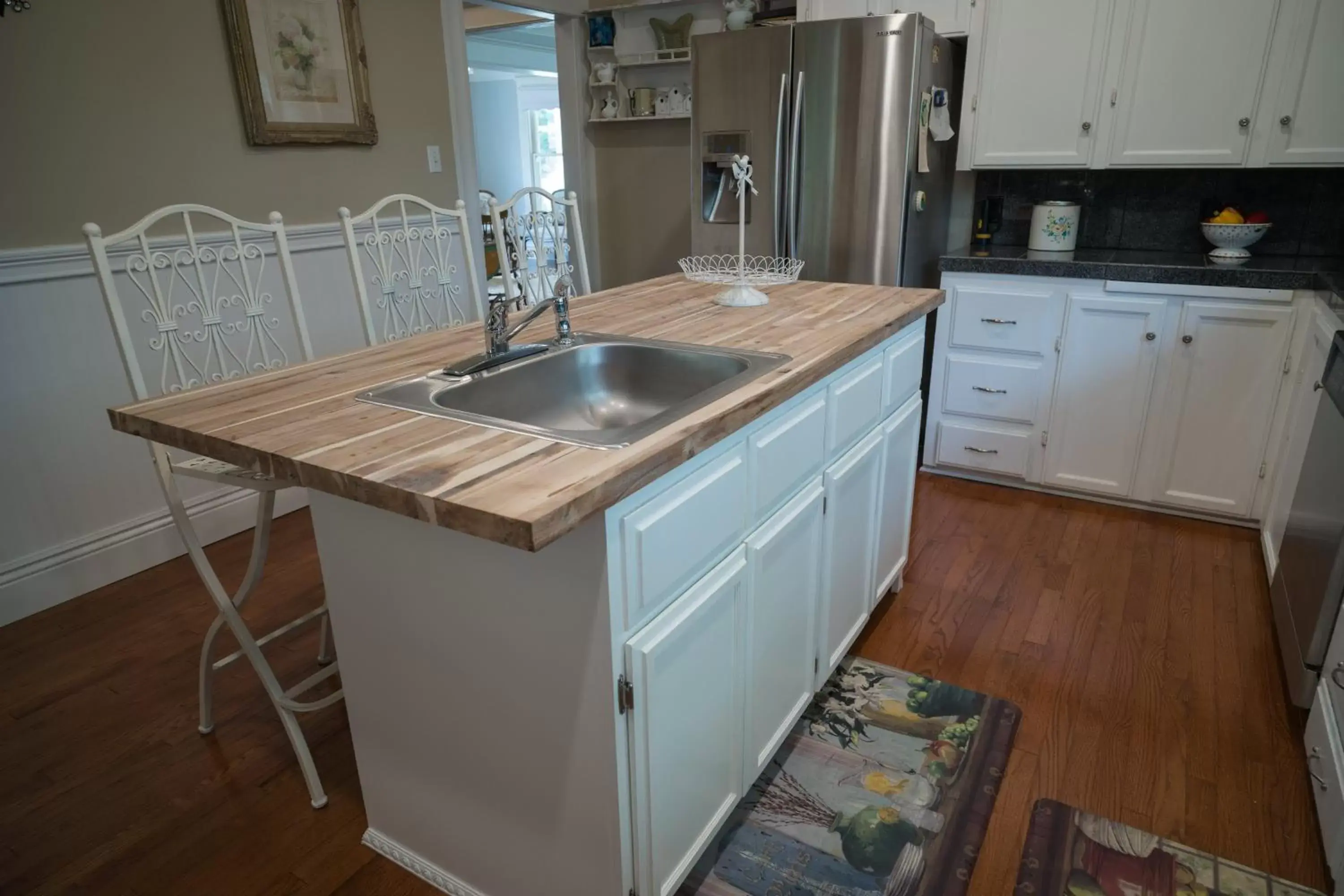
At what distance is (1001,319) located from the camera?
303 cm

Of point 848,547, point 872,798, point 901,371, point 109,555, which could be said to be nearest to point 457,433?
point 848,547

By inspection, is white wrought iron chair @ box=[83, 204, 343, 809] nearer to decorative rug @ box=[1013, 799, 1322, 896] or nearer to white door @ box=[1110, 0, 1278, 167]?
decorative rug @ box=[1013, 799, 1322, 896]

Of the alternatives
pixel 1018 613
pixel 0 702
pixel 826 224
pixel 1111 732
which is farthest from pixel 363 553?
pixel 826 224

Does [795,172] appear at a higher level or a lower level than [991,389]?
higher

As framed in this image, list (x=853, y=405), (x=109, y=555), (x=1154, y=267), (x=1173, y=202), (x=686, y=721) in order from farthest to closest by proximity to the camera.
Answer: (x=1173, y=202) < (x=1154, y=267) < (x=109, y=555) < (x=853, y=405) < (x=686, y=721)

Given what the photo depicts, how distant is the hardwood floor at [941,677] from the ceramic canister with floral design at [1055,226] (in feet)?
3.73

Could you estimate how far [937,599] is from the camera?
2428mm

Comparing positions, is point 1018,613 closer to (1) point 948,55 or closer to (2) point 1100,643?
(2) point 1100,643

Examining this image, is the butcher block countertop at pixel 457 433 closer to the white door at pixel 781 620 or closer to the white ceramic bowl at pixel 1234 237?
the white door at pixel 781 620

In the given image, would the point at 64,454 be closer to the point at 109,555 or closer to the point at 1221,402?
the point at 109,555

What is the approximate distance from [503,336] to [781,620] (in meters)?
0.75

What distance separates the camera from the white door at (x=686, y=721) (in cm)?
113

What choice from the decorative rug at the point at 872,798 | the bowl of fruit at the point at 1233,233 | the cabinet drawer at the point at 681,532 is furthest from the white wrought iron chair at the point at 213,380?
the bowl of fruit at the point at 1233,233

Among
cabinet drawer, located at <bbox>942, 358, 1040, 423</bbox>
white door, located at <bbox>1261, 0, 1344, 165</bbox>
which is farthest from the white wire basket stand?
white door, located at <bbox>1261, 0, 1344, 165</bbox>
